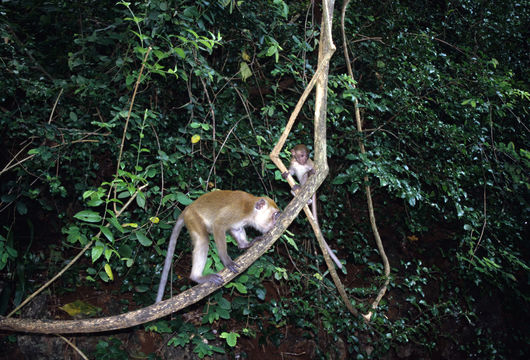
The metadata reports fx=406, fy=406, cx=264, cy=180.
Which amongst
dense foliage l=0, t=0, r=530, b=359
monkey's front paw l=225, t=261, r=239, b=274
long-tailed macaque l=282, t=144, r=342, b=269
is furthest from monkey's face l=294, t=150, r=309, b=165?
monkey's front paw l=225, t=261, r=239, b=274

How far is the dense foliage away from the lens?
12.1 feet

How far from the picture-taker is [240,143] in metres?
3.97

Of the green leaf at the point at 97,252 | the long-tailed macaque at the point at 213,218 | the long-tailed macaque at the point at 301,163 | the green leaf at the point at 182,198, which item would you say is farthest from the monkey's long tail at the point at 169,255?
the long-tailed macaque at the point at 301,163

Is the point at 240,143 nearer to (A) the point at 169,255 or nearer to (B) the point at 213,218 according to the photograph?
(B) the point at 213,218

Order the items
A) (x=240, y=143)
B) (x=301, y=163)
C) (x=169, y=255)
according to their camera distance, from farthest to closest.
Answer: (x=301, y=163) → (x=240, y=143) → (x=169, y=255)

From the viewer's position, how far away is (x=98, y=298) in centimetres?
501

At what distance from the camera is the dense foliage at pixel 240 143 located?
368 cm

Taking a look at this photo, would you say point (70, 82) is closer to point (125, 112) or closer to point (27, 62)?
point (27, 62)

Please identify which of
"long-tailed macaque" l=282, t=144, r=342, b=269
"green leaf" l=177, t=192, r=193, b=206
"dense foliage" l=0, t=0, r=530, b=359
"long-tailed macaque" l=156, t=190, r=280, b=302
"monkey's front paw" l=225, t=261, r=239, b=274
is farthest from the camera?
"long-tailed macaque" l=282, t=144, r=342, b=269

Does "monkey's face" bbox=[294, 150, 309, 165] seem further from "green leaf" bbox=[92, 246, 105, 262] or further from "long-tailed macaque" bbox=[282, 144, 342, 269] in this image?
"green leaf" bbox=[92, 246, 105, 262]

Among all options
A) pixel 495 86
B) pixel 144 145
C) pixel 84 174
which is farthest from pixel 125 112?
pixel 495 86

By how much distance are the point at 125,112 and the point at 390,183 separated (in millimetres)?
2420

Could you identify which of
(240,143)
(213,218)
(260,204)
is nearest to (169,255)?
(213,218)

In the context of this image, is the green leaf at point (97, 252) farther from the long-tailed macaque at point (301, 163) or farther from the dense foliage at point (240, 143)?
the long-tailed macaque at point (301, 163)
